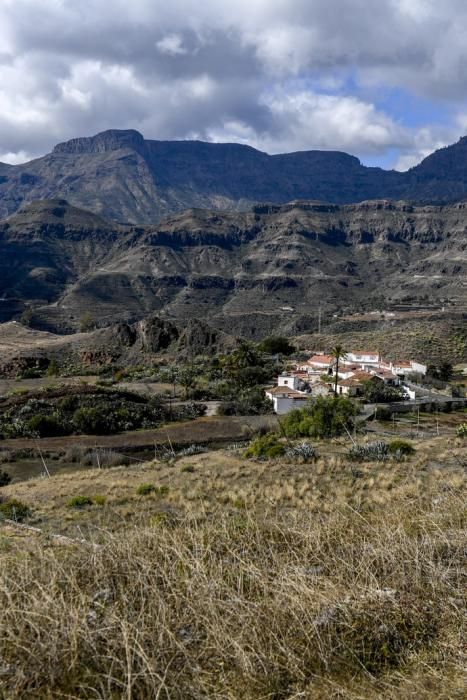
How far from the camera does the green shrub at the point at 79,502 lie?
640 inches

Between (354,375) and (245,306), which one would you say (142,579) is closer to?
(354,375)

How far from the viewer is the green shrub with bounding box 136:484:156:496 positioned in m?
17.2

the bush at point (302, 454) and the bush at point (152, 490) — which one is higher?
the bush at point (152, 490)

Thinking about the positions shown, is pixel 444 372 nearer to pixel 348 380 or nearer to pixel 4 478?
pixel 348 380

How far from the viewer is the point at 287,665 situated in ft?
13.6

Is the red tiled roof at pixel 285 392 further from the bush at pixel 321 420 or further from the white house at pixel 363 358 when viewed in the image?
the white house at pixel 363 358

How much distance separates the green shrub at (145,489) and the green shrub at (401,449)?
902 cm

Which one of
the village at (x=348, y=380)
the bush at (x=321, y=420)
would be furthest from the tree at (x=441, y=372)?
the bush at (x=321, y=420)

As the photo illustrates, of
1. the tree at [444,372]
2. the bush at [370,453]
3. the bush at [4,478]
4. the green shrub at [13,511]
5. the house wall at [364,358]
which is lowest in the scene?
the tree at [444,372]

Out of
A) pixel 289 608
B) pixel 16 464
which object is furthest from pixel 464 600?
pixel 16 464

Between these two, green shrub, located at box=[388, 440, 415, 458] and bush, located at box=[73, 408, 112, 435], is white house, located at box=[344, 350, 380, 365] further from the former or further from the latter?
green shrub, located at box=[388, 440, 415, 458]

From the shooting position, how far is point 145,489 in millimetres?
17547

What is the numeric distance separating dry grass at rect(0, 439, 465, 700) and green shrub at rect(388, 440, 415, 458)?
15.2 metres

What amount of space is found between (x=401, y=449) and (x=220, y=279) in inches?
5748
